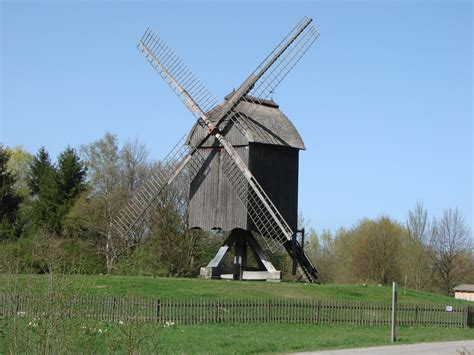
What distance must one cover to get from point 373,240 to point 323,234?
1383 inches

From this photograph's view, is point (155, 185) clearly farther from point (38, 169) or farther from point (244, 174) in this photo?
point (38, 169)

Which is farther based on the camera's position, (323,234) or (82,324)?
(323,234)

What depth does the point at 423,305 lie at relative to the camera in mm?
29812

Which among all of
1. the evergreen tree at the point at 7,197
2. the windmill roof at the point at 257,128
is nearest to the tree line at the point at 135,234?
the evergreen tree at the point at 7,197

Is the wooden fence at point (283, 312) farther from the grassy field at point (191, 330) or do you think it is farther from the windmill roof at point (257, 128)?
the windmill roof at point (257, 128)

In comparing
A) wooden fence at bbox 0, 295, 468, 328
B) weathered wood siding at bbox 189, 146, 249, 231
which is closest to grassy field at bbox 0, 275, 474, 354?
wooden fence at bbox 0, 295, 468, 328

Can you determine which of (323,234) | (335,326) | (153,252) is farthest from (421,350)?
(323,234)

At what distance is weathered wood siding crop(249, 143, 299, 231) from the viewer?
32906 mm

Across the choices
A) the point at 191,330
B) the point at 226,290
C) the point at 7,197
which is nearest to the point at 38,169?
the point at 7,197

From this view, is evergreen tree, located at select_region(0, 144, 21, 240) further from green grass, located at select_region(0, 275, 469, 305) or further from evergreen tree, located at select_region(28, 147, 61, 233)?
green grass, located at select_region(0, 275, 469, 305)

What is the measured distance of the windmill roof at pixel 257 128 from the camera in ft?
108

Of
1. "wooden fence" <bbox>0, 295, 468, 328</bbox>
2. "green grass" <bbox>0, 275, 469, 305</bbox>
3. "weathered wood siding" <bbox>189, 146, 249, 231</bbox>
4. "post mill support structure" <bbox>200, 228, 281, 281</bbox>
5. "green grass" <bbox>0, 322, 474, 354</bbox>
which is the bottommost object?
"green grass" <bbox>0, 322, 474, 354</bbox>

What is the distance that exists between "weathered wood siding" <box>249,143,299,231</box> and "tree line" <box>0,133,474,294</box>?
36.0 feet

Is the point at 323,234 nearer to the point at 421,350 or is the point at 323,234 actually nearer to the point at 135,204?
the point at 135,204
